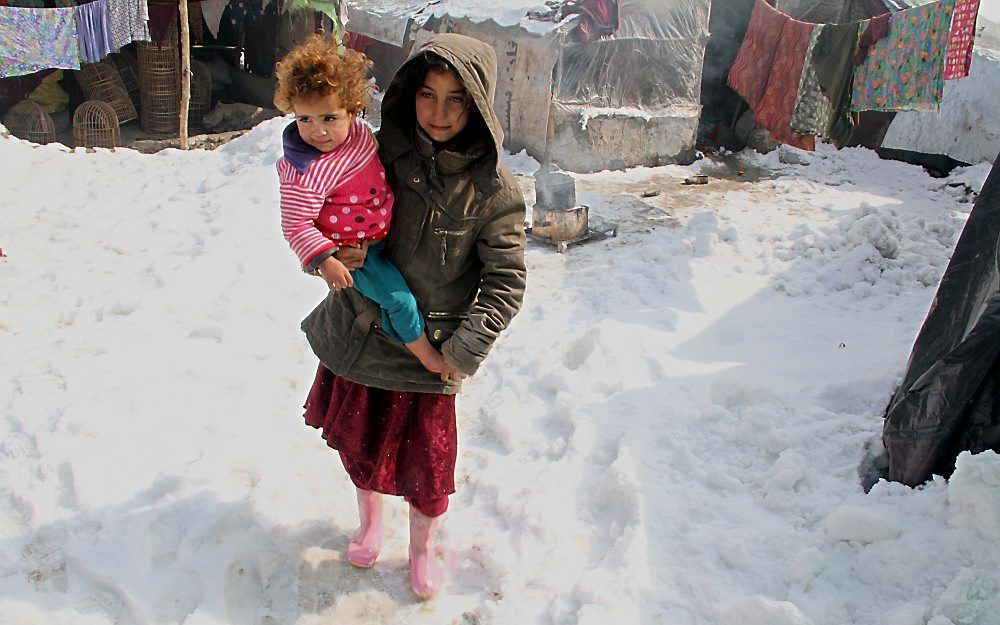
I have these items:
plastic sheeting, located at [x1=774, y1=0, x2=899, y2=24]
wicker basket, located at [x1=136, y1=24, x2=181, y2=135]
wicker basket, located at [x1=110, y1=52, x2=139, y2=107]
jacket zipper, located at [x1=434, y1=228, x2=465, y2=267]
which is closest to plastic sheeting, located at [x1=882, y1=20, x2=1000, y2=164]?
plastic sheeting, located at [x1=774, y1=0, x2=899, y2=24]

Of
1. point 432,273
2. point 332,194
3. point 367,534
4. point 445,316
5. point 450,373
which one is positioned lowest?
point 367,534

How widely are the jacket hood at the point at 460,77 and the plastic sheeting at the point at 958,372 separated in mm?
1598

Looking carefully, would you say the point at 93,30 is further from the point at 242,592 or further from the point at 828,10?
the point at 828,10

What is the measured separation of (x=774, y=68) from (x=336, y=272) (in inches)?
358

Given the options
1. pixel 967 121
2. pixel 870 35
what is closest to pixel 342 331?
pixel 870 35

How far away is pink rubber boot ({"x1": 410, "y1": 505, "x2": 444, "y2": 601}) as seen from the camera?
2396 mm

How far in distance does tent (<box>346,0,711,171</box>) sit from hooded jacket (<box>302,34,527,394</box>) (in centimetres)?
810

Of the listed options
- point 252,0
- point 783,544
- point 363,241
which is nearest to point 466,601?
point 783,544

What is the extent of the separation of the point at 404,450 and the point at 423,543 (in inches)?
13.5

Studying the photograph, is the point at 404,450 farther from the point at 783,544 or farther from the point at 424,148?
the point at 783,544

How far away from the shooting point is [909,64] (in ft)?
25.0

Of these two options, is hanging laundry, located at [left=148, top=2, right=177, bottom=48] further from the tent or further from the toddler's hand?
the toddler's hand

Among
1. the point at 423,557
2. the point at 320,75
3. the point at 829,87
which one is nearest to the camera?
the point at 320,75

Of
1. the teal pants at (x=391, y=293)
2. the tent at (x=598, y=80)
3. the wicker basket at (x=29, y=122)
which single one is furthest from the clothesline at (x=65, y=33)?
the teal pants at (x=391, y=293)
